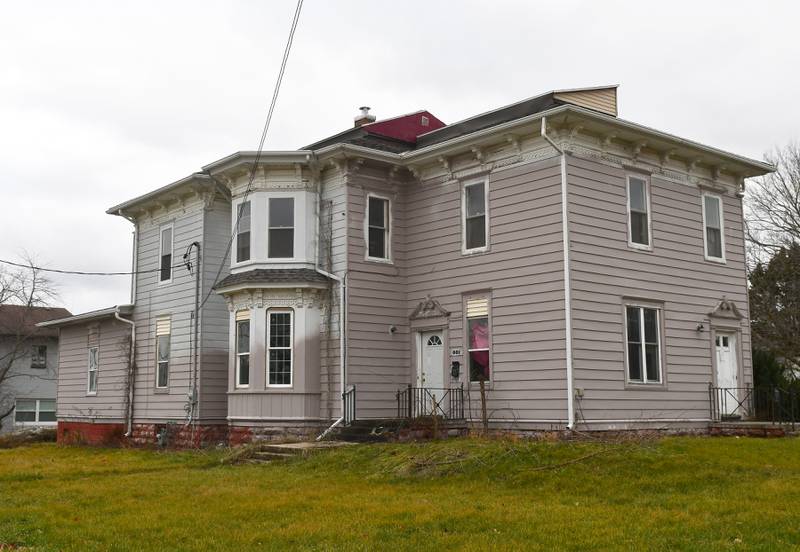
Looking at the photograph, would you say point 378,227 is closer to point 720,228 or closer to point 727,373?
point 720,228

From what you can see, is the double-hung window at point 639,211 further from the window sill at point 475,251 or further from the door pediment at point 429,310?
the door pediment at point 429,310

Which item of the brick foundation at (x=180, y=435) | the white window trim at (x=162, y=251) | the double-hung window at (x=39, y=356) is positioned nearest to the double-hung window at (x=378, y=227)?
the brick foundation at (x=180, y=435)

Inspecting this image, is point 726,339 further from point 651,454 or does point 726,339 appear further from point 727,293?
point 651,454

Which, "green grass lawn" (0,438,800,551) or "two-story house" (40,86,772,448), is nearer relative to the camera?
"green grass lawn" (0,438,800,551)

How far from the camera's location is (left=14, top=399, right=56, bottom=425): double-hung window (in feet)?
153

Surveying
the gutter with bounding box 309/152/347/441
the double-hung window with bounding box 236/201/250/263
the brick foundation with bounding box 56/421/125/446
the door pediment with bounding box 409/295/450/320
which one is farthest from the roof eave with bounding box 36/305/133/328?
the door pediment with bounding box 409/295/450/320

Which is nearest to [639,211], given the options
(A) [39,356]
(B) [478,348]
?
(B) [478,348]

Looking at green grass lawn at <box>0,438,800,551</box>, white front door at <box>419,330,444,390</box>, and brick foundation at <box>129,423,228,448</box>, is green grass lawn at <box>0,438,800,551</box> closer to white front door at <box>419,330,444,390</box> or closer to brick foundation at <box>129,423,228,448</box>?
white front door at <box>419,330,444,390</box>

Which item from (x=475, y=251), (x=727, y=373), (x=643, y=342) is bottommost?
(x=727, y=373)

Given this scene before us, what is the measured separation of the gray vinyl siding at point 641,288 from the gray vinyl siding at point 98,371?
50.0 ft

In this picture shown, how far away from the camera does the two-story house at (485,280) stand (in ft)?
59.4

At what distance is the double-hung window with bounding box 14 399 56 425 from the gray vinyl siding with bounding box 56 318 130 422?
17.2 m

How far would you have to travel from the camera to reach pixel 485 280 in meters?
19.4

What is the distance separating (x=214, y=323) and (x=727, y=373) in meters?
13.0
